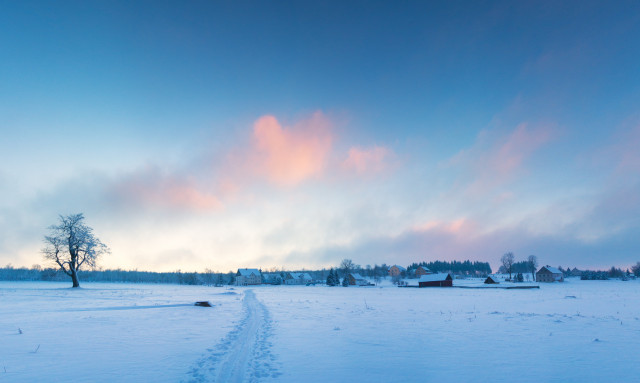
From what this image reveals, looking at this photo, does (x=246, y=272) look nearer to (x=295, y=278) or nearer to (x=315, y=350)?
(x=295, y=278)

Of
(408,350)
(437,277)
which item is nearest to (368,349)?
(408,350)

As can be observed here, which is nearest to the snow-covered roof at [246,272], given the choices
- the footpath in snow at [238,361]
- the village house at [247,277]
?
the village house at [247,277]

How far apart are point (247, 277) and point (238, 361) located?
487 ft

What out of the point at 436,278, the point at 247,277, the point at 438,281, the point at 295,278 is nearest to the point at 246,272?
the point at 247,277

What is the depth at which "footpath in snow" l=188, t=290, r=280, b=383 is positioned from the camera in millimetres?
8977

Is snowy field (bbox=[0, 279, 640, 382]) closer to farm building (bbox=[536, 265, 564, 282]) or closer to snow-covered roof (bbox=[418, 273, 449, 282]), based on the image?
snow-covered roof (bbox=[418, 273, 449, 282])

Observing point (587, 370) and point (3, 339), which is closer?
point (587, 370)

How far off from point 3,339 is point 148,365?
8519 millimetres

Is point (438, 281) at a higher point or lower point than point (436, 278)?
lower

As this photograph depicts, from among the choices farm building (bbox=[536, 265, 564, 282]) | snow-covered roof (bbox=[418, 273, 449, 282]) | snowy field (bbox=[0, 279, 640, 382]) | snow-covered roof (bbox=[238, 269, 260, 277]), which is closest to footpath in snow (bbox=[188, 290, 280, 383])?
snowy field (bbox=[0, 279, 640, 382])

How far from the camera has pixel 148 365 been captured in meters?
10.1

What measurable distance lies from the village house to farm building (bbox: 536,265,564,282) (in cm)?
11928

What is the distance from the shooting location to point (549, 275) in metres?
120

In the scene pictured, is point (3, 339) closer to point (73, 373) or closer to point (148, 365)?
point (73, 373)
